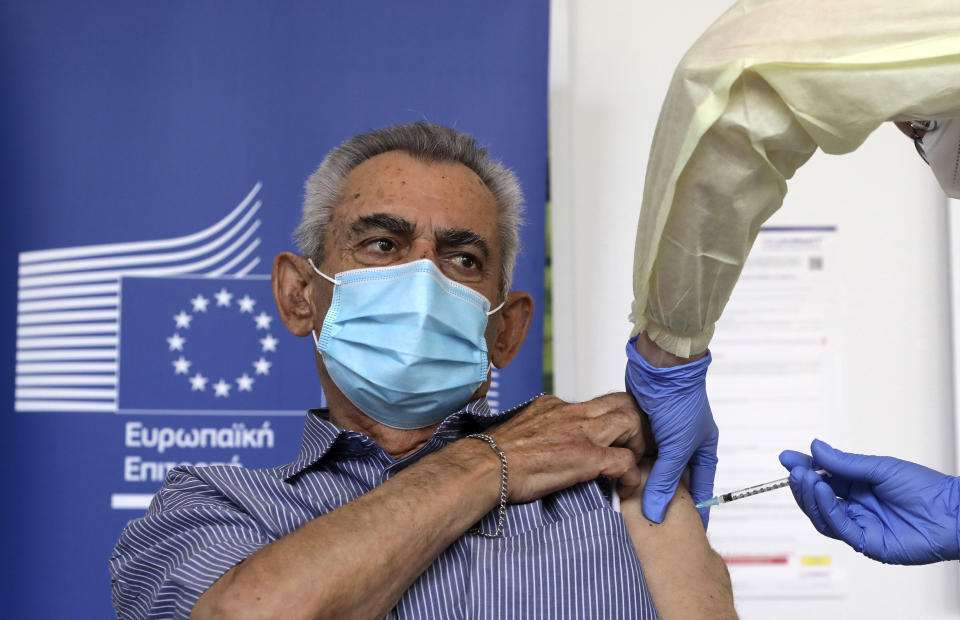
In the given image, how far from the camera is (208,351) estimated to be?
2.44 meters

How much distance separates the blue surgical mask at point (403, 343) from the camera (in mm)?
1521

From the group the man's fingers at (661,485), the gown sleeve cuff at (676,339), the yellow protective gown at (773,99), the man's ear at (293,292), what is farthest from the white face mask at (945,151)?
the man's ear at (293,292)

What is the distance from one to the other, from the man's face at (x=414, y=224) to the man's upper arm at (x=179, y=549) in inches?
16.8

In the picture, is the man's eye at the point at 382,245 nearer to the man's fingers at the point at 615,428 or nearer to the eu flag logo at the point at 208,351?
the man's fingers at the point at 615,428

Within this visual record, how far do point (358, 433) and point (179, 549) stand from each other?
1.10 feet

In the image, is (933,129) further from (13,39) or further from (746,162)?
(13,39)

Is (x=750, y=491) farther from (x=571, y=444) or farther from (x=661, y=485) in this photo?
(x=571, y=444)

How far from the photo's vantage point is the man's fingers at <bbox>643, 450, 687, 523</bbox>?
1461 mm

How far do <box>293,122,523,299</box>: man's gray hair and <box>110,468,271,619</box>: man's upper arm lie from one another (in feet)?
1.73

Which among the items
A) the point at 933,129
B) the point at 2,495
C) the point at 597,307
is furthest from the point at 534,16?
the point at 2,495

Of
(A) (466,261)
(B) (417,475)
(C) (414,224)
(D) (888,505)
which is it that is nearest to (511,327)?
(A) (466,261)

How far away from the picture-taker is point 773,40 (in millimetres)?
1050

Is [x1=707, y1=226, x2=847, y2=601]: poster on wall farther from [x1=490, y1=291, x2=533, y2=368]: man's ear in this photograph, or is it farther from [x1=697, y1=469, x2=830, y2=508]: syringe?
[x1=697, y1=469, x2=830, y2=508]: syringe

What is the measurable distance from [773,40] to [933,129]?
443 mm
